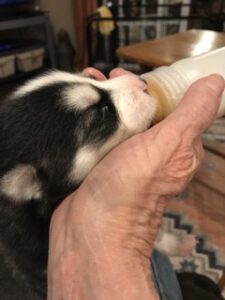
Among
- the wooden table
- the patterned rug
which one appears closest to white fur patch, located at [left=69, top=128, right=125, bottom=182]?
the patterned rug

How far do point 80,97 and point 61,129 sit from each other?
0.28 ft

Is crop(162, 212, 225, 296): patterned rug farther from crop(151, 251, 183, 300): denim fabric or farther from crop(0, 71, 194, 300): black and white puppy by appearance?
crop(0, 71, 194, 300): black and white puppy

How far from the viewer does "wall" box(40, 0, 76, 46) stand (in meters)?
2.89

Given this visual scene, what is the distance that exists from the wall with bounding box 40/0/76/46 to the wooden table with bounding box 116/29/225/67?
1564 millimetres

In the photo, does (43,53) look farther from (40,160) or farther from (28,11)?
(40,160)

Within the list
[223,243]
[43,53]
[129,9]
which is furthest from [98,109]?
[129,9]

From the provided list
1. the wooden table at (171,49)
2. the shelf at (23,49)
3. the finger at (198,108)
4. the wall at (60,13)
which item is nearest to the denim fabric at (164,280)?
the finger at (198,108)

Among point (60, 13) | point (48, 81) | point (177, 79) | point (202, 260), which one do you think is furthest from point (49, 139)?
point (60, 13)

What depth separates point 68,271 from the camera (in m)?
0.49

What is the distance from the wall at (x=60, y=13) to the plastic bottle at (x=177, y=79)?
2564 mm

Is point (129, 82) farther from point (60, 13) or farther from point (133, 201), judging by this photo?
point (60, 13)

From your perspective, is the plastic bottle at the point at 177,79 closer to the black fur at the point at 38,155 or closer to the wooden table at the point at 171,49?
the black fur at the point at 38,155

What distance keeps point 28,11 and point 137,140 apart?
2.47m

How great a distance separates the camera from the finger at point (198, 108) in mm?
470
